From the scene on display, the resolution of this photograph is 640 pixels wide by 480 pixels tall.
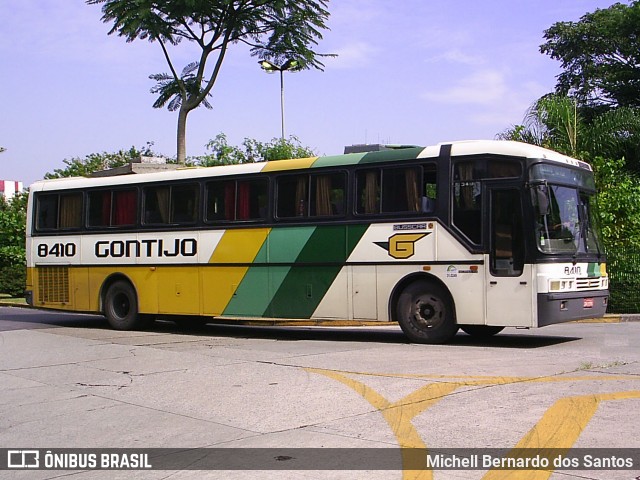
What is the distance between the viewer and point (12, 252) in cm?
3316

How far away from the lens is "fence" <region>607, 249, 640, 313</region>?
21.1m

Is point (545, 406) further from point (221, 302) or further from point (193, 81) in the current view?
point (193, 81)

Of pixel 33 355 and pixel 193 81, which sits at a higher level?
pixel 193 81

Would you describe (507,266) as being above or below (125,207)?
below

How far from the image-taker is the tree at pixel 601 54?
47219 mm

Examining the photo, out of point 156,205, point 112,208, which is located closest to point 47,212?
point 112,208

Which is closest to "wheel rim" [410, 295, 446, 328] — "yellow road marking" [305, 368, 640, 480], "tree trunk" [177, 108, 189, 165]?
"yellow road marking" [305, 368, 640, 480]

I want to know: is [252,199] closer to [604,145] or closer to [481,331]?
[481,331]

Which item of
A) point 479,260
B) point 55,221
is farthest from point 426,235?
point 55,221

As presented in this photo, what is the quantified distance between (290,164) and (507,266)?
4.73 m

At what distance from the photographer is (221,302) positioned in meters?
17.0

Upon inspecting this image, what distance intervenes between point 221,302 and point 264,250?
157cm

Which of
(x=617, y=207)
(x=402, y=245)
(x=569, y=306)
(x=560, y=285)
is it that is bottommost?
(x=569, y=306)

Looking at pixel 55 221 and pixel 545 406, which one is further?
pixel 55 221
